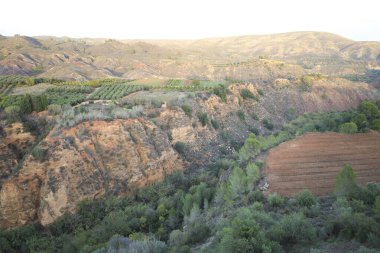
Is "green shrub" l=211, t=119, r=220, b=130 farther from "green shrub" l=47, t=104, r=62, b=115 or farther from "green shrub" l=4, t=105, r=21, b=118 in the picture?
"green shrub" l=4, t=105, r=21, b=118

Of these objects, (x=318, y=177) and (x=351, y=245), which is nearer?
(x=351, y=245)

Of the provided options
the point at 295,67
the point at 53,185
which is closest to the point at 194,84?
the point at 53,185

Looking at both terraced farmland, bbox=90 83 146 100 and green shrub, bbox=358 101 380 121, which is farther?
terraced farmland, bbox=90 83 146 100

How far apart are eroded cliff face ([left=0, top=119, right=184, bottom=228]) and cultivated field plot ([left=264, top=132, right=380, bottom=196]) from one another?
908 centimetres

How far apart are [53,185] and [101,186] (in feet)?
10.3

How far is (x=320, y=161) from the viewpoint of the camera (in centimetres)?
2088

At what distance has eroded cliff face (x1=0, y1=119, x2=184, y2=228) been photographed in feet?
64.7

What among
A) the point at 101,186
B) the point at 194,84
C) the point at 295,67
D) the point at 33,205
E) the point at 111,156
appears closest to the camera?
the point at 33,205

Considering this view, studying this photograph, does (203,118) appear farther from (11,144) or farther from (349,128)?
(11,144)

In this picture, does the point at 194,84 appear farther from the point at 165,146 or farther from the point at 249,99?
the point at 165,146

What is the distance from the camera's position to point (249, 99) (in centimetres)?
4603

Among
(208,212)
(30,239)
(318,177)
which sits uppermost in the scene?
(318,177)

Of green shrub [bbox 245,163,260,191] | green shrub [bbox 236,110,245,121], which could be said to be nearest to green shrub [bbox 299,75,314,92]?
green shrub [bbox 236,110,245,121]

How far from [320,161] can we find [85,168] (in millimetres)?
14651
